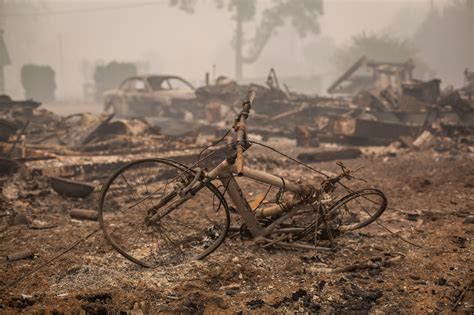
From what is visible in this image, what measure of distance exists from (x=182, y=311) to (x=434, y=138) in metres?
9.08

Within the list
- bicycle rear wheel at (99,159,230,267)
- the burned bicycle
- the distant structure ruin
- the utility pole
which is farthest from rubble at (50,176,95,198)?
the utility pole

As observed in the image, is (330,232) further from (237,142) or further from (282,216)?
(237,142)

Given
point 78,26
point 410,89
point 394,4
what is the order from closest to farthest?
point 410,89, point 78,26, point 394,4

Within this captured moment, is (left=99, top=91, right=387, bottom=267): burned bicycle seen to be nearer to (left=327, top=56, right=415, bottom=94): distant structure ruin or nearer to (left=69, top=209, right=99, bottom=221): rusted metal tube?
(left=69, top=209, right=99, bottom=221): rusted metal tube

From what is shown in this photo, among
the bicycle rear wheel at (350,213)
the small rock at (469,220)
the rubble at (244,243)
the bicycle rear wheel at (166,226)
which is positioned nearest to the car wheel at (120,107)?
the rubble at (244,243)

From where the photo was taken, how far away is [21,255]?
11.8ft

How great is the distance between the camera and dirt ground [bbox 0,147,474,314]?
2826 millimetres

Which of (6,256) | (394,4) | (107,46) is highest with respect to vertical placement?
(394,4)

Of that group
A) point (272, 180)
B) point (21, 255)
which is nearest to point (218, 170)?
point (272, 180)

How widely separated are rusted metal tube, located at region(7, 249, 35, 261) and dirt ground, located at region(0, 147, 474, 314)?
1.8 inches

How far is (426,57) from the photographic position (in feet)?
149

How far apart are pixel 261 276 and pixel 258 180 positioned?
2.59 ft

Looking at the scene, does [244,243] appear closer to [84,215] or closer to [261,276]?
[261,276]

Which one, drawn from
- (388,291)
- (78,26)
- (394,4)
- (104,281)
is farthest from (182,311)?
(394,4)
